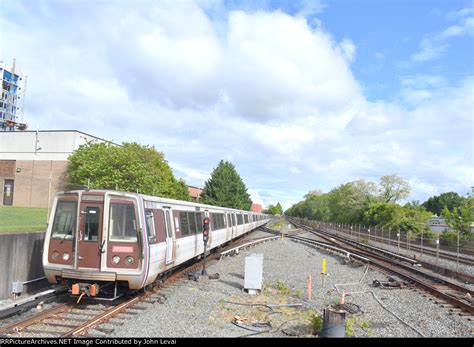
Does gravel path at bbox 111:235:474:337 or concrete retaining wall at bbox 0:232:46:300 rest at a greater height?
concrete retaining wall at bbox 0:232:46:300

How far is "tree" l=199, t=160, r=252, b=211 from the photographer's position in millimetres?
69250

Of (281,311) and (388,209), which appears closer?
(281,311)

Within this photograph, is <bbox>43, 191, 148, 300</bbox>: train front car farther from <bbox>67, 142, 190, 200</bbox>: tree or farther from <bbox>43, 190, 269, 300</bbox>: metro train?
<bbox>67, 142, 190, 200</bbox>: tree

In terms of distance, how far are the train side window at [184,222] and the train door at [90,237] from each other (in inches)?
164

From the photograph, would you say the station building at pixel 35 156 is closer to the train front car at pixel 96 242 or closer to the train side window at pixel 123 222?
the train front car at pixel 96 242

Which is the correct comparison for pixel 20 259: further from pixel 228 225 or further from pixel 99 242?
pixel 228 225

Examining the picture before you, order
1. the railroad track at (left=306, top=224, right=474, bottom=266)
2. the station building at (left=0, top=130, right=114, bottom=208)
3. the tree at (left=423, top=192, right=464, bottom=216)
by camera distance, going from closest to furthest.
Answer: the railroad track at (left=306, top=224, right=474, bottom=266) → the station building at (left=0, top=130, right=114, bottom=208) → the tree at (left=423, top=192, right=464, bottom=216)

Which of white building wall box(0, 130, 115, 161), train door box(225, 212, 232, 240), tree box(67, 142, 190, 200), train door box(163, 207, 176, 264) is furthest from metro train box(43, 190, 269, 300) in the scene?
white building wall box(0, 130, 115, 161)

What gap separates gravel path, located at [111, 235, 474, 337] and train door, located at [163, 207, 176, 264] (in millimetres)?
847

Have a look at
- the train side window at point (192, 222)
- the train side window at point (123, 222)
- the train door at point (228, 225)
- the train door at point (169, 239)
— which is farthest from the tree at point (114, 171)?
the train side window at point (123, 222)

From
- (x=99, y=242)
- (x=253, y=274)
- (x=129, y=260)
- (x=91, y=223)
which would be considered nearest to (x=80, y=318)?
(x=129, y=260)

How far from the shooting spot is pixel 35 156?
4888 centimetres

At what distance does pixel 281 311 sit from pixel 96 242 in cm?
445

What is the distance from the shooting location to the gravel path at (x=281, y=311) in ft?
26.0
